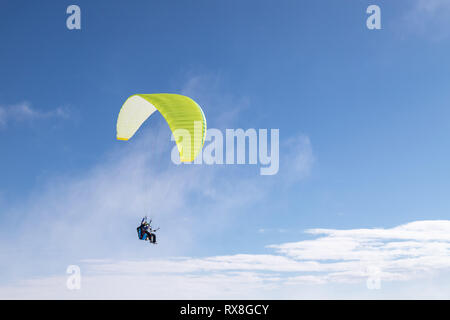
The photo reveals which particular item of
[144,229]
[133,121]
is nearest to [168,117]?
[133,121]

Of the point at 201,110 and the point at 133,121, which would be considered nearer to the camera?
the point at 201,110

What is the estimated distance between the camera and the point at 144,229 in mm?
29453
